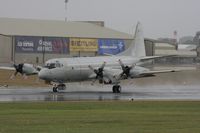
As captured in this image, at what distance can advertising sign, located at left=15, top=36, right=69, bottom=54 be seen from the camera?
125 meters

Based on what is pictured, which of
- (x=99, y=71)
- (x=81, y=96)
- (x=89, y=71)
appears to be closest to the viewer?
(x=81, y=96)

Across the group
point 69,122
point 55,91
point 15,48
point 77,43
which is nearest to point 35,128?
point 69,122

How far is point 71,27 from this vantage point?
475ft

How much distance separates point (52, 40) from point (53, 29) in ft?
32.1

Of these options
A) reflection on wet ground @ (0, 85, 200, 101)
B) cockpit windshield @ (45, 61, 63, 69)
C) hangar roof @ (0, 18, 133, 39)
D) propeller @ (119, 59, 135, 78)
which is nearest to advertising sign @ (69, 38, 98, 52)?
hangar roof @ (0, 18, 133, 39)

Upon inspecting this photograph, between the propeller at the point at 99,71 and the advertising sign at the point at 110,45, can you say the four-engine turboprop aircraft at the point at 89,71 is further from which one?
the advertising sign at the point at 110,45

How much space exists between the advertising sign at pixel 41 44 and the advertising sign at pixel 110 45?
9.47 meters

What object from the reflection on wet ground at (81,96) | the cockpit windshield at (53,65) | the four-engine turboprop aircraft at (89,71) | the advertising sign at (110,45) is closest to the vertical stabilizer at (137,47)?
the four-engine turboprop aircraft at (89,71)

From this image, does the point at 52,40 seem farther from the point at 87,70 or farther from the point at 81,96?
the point at 81,96

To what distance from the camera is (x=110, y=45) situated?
451 feet

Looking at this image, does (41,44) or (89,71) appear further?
(41,44)

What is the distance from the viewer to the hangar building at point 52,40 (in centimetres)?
12400

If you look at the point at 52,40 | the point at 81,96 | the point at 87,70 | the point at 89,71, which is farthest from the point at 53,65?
the point at 52,40

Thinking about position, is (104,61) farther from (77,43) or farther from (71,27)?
(71,27)
